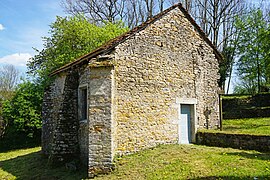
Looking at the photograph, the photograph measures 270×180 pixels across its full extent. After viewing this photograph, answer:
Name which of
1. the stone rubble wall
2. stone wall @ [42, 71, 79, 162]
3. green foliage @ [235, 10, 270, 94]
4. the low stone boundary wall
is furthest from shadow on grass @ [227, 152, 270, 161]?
green foliage @ [235, 10, 270, 94]

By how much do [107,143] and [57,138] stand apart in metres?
3.74

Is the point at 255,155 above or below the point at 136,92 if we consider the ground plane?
below

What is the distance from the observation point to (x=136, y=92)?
11234 millimetres

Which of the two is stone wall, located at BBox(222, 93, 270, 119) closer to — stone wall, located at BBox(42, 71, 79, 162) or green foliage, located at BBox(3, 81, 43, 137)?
stone wall, located at BBox(42, 71, 79, 162)

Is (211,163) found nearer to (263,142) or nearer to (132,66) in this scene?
(263,142)

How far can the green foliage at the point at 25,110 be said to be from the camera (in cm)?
2100

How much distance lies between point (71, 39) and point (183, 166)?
632 inches

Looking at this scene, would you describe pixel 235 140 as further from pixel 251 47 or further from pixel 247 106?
pixel 251 47

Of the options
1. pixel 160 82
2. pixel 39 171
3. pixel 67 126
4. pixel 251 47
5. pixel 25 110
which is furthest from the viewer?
pixel 251 47

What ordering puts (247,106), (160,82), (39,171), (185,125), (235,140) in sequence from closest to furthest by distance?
(235,140), (39,171), (160,82), (185,125), (247,106)

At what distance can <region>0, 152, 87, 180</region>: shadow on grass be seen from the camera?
1059 centimetres

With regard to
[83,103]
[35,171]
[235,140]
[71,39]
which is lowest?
[35,171]

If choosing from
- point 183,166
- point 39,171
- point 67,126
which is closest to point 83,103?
point 67,126

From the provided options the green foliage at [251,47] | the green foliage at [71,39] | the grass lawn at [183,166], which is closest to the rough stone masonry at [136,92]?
the grass lawn at [183,166]
